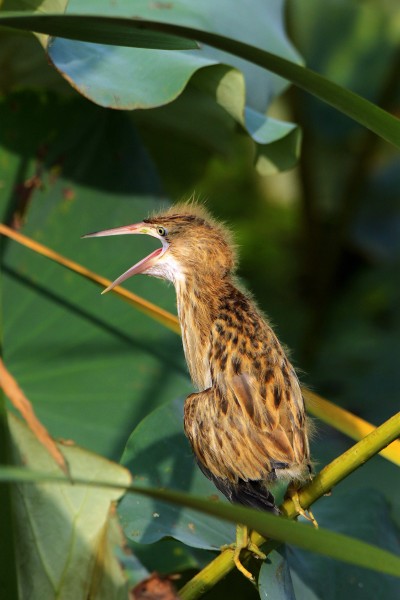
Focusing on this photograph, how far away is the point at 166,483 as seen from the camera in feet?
5.18

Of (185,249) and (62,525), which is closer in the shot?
(62,525)

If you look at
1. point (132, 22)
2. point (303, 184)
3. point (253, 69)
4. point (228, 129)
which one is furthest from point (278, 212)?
point (132, 22)

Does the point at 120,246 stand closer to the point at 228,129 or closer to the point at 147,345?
the point at 147,345

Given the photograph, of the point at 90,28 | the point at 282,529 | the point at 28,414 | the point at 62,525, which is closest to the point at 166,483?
the point at 62,525

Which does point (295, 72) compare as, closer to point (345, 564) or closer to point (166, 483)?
point (166, 483)

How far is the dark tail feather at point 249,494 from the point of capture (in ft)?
4.32

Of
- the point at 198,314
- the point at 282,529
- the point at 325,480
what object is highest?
the point at 282,529

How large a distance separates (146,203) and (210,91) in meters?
0.35

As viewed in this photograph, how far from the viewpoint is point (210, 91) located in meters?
1.77

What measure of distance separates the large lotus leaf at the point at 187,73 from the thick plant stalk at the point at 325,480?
0.70 metres

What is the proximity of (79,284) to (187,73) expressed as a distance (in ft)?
1.71

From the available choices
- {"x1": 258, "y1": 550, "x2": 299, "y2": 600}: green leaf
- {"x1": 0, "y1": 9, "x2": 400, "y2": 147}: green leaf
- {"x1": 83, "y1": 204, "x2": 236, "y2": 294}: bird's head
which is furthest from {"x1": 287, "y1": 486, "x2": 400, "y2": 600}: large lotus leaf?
{"x1": 0, "y1": 9, "x2": 400, "y2": 147}: green leaf

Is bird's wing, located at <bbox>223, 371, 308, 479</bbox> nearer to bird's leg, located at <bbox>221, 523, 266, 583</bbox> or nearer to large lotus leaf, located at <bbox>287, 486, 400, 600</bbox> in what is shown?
bird's leg, located at <bbox>221, 523, 266, 583</bbox>

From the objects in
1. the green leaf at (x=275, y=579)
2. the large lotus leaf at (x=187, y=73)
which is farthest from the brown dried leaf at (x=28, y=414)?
the large lotus leaf at (x=187, y=73)
